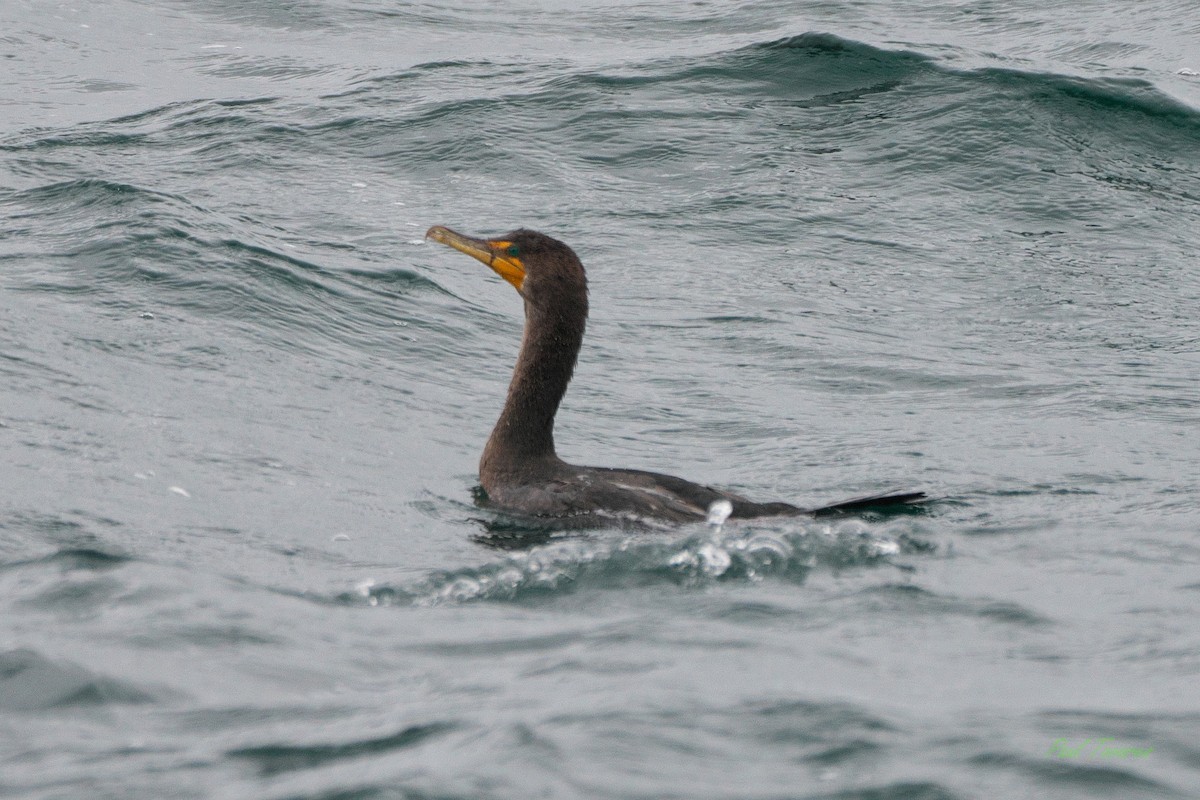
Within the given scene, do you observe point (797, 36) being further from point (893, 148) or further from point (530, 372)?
point (530, 372)

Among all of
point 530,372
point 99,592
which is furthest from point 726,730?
point 530,372

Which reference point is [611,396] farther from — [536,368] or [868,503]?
[868,503]

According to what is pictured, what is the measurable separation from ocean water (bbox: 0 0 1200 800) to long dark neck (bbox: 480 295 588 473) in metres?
0.34

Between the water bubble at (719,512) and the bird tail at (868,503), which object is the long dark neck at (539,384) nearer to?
the water bubble at (719,512)

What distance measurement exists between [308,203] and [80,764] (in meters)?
8.64

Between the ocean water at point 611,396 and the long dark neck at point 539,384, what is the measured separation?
1.11 feet

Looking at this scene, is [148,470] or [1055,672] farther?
[148,470]

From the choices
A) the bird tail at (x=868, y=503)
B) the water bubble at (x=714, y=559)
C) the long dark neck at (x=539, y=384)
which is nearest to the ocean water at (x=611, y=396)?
the water bubble at (x=714, y=559)

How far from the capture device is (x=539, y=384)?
7.81m

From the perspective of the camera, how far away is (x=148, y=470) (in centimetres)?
743

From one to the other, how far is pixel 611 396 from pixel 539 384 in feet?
5.85

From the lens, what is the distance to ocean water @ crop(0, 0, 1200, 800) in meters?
4.64
